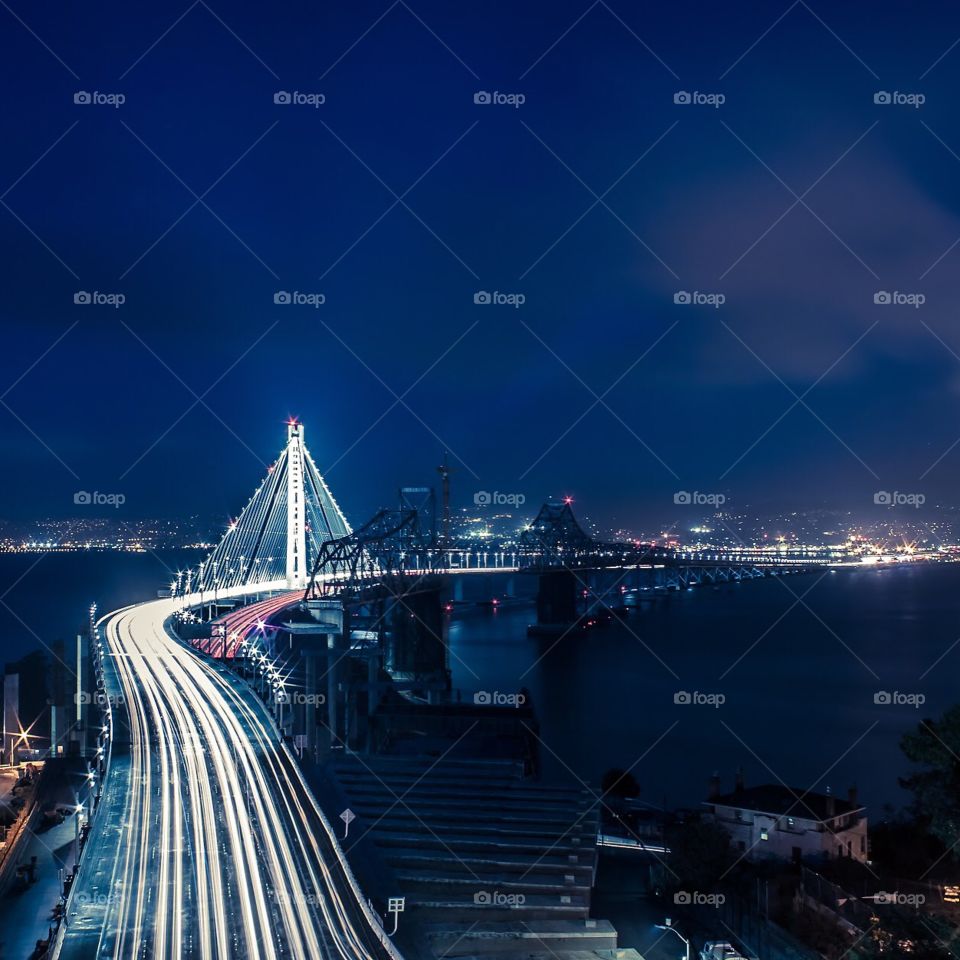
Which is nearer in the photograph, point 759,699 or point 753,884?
point 753,884

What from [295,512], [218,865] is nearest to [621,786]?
[218,865]

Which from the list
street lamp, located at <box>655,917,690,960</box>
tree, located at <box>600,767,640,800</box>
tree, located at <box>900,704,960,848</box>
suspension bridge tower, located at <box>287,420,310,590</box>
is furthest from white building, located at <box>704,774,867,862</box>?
suspension bridge tower, located at <box>287,420,310,590</box>

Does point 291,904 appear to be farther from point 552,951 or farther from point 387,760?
point 387,760

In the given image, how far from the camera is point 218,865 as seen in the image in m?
6.63

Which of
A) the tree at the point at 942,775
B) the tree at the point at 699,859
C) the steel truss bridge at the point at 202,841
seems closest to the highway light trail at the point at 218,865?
the steel truss bridge at the point at 202,841

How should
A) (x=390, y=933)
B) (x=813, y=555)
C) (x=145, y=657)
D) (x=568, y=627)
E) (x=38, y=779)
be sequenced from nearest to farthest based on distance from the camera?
(x=390, y=933) → (x=38, y=779) → (x=145, y=657) → (x=568, y=627) → (x=813, y=555)

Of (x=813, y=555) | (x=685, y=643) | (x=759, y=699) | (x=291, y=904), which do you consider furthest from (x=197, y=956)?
(x=813, y=555)

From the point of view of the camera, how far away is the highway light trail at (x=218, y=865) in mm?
5523

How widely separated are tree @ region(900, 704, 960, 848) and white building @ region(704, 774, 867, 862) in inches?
94.2

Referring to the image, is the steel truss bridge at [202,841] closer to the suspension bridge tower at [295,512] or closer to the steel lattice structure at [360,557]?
the steel lattice structure at [360,557]

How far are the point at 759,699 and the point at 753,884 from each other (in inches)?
671

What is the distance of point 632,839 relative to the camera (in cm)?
1073

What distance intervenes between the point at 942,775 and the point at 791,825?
10.1 ft

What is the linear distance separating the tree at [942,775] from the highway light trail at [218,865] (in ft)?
16.9
